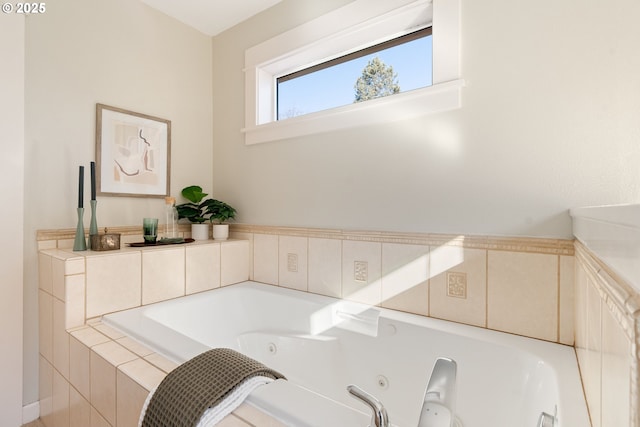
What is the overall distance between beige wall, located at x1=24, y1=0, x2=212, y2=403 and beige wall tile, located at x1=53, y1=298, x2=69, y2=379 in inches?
11.1

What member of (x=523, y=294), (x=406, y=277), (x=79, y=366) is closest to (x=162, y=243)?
(x=79, y=366)

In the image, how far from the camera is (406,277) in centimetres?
151

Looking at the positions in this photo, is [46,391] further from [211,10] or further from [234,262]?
[211,10]

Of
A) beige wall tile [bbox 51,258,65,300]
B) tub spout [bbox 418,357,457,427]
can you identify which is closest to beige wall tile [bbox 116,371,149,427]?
beige wall tile [bbox 51,258,65,300]

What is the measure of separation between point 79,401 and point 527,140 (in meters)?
2.01

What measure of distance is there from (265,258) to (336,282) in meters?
0.56

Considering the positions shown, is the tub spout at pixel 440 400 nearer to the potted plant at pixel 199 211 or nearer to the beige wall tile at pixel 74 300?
the beige wall tile at pixel 74 300

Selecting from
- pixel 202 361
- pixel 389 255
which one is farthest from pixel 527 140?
pixel 202 361

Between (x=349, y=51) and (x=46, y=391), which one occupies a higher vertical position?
(x=349, y=51)

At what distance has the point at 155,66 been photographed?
208 cm

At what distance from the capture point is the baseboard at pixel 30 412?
61.7 inches

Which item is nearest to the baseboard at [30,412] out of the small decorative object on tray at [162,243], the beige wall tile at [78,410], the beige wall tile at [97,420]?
the beige wall tile at [78,410]

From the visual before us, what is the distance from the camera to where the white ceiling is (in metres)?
2.04

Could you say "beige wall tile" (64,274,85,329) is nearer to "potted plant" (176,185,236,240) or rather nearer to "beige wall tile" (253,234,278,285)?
"potted plant" (176,185,236,240)
